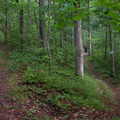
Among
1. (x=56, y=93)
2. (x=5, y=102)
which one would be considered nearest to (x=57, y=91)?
(x=56, y=93)

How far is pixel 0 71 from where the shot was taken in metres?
7.60

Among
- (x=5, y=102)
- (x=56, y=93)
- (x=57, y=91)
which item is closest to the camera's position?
(x=5, y=102)

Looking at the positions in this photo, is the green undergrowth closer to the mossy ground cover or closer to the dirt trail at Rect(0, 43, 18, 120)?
the mossy ground cover

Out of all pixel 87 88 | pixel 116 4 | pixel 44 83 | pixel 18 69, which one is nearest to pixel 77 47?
pixel 87 88

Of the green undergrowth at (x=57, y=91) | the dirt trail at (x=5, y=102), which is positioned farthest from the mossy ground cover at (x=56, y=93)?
the dirt trail at (x=5, y=102)

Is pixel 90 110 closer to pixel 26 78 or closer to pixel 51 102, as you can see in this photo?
pixel 51 102

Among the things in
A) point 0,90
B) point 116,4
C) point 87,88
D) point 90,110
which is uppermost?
point 116,4

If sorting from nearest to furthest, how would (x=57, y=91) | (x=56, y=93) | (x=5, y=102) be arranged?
1. (x=5, y=102)
2. (x=56, y=93)
3. (x=57, y=91)

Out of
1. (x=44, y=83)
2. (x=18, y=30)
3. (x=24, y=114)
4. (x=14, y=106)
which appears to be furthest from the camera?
(x=18, y=30)

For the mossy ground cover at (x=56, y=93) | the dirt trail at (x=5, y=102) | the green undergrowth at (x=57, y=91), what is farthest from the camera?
the green undergrowth at (x=57, y=91)

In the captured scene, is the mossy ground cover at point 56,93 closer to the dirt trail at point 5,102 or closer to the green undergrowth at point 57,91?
the green undergrowth at point 57,91

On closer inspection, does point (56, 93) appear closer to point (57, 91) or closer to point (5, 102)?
point (57, 91)

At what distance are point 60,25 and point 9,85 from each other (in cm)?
414

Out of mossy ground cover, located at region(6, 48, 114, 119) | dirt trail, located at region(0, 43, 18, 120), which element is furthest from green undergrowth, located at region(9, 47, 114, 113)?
dirt trail, located at region(0, 43, 18, 120)
